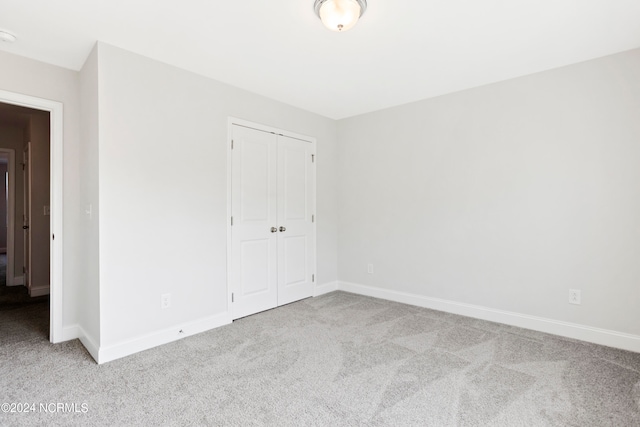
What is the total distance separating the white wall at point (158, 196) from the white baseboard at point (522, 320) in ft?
6.92

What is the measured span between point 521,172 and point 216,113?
303 cm

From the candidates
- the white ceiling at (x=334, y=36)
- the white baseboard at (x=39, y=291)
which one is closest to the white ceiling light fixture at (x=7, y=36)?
the white ceiling at (x=334, y=36)

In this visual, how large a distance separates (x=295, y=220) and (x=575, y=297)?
293 cm

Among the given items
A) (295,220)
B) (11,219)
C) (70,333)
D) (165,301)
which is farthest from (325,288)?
(11,219)

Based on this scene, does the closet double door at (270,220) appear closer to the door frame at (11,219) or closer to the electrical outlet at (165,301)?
the electrical outlet at (165,301)

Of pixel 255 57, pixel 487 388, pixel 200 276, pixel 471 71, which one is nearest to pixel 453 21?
pixel 471 71

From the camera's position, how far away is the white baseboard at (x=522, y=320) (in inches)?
106

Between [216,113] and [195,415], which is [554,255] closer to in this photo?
[195,415]

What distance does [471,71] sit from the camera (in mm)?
3037

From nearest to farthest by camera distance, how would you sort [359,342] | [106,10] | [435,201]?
[106,10] < [359,342] < [435,201]

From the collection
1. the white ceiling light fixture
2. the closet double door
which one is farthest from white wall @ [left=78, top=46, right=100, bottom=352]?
the closet double door

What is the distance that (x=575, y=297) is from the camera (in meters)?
2.90

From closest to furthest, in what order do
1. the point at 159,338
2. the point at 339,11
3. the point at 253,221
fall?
the point at 339,11
the point at 159,338
the point at 253,221

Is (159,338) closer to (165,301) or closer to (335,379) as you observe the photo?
(165,301)
